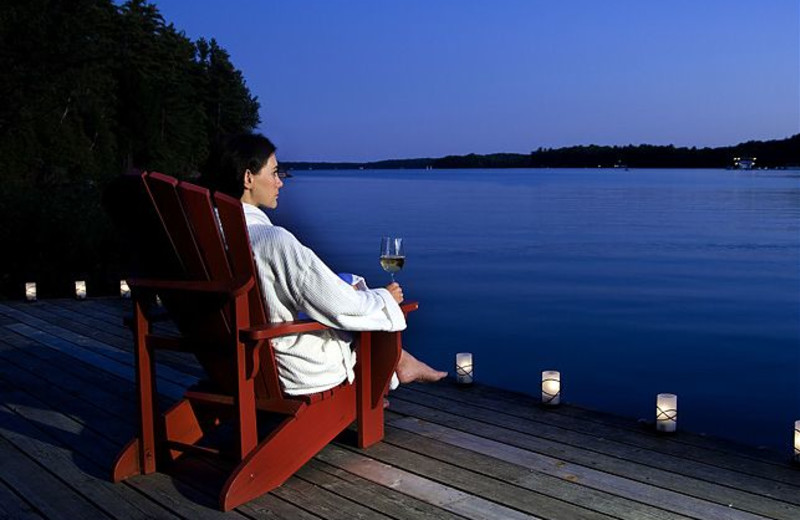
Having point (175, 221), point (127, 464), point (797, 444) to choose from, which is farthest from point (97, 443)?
point (797, 444)

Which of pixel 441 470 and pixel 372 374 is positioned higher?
pixel 372 374

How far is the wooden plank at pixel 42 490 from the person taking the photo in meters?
2.83

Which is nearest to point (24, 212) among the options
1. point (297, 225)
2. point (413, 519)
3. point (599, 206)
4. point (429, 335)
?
point (429, 335)

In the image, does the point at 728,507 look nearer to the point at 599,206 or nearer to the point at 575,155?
the point at 599,206

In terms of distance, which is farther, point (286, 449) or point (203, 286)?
point (286, 449)

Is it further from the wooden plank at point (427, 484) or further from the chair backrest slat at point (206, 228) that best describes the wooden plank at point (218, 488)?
the chair backrest slat at point (206, 228)

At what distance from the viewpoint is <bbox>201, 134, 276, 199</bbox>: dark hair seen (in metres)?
3.12

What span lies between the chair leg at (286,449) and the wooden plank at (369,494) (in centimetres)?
7

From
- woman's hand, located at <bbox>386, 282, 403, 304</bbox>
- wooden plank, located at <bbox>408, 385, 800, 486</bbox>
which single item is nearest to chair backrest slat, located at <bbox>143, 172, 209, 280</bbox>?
woman's hand, located at <bbox>386, 282, 403, 304</bbox>

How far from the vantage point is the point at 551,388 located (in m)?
4.10

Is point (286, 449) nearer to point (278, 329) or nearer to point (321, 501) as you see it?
point (321, 501)

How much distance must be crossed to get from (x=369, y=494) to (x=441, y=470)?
36cm

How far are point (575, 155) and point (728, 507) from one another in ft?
397

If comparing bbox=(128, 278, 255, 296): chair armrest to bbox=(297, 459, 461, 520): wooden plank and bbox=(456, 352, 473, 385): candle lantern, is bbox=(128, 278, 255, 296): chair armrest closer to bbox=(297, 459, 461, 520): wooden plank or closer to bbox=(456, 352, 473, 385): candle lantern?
bbox=(297, 459, 461, 520): wooden plank
